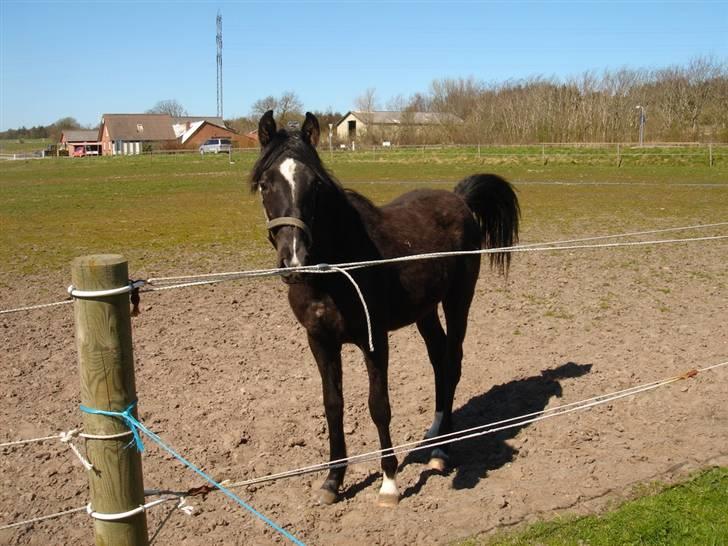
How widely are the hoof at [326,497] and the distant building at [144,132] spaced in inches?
3559

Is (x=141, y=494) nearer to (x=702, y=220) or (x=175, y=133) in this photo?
(x=702, y=220)

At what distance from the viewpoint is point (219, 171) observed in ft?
131

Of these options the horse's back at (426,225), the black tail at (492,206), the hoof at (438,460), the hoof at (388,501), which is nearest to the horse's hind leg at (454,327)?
the horse's back at (426,225)

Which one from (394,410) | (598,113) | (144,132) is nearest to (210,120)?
(144,132)

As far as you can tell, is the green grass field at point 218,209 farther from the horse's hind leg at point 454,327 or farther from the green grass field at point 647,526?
the green grass field at point 647,526

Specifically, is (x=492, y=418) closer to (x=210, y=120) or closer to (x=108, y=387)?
(x=108, y=387)

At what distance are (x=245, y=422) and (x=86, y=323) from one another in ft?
11.3

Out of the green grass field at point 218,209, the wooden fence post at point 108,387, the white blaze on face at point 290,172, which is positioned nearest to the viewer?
the wooden fence post at point 108,387

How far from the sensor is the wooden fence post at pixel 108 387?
231 centimetres

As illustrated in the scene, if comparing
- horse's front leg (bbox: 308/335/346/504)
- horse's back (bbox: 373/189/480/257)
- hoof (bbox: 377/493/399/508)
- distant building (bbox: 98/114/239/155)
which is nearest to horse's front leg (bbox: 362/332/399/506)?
hoof (bbox: 377/493/399/508)

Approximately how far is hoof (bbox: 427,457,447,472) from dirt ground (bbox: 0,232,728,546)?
0.06m


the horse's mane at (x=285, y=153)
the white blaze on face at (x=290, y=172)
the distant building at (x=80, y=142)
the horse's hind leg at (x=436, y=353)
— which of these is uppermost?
the distant building at (x=80, y=142)

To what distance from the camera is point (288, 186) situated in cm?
361

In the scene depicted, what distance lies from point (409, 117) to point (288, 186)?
246ft
